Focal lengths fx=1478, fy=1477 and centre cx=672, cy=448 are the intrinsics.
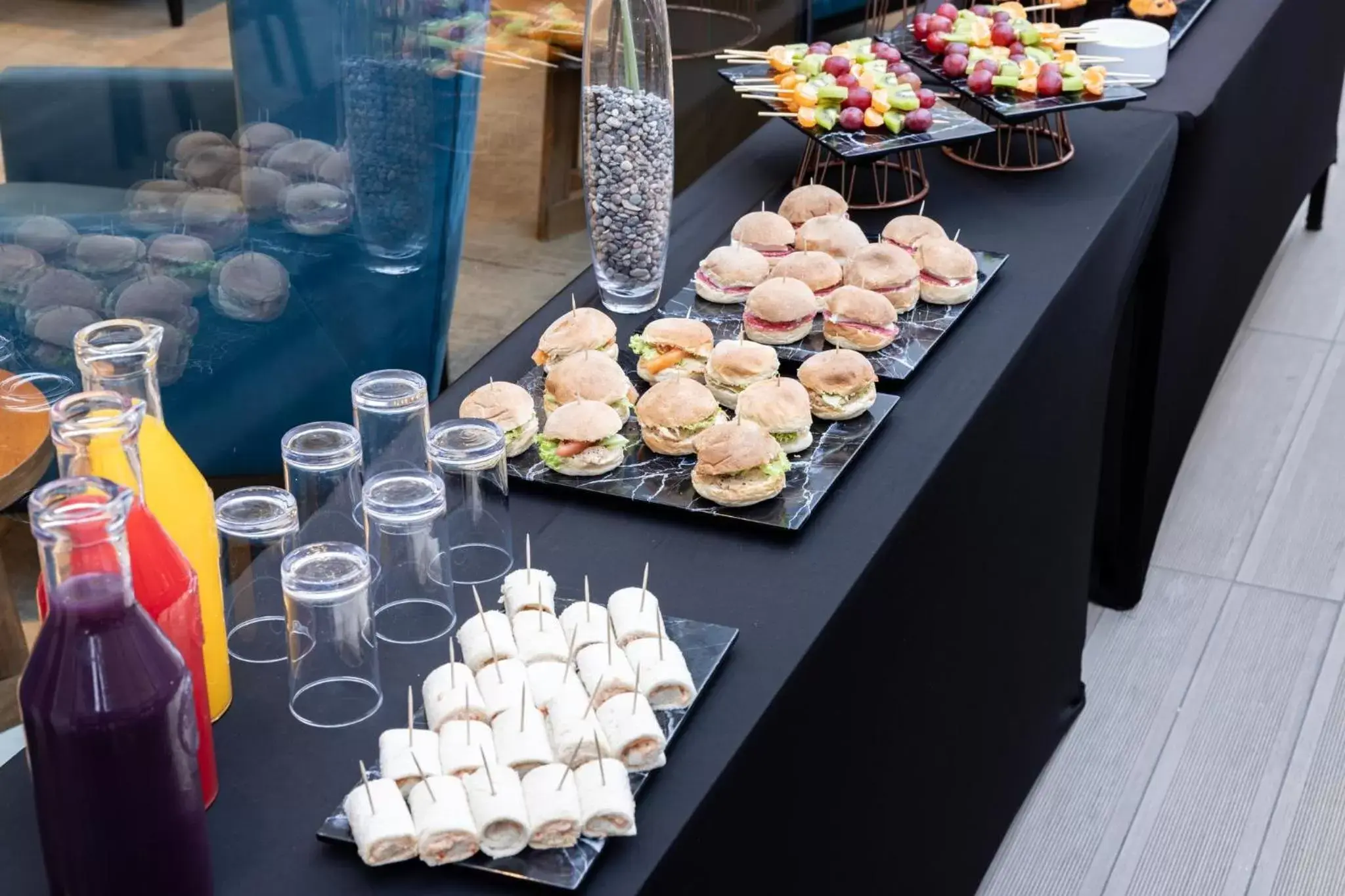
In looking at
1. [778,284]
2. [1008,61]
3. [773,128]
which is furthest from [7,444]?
[1008,61]

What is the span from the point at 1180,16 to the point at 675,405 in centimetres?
155

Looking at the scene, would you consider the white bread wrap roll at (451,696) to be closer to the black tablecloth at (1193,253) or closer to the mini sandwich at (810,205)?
the mini sandwich at (810,205)

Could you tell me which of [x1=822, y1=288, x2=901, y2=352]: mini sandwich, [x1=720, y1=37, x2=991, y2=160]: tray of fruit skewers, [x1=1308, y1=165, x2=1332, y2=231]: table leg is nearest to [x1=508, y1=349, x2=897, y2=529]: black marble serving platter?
[x1=822, y1=288, x2=901, y2=352]: mini sandwich

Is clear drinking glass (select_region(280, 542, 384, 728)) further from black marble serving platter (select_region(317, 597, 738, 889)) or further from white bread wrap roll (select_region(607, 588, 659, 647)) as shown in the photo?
white bread wrap roll (select_region(607, 588, 659, 647))

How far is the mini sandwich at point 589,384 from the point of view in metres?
1.32

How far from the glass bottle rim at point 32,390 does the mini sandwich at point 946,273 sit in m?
0.90

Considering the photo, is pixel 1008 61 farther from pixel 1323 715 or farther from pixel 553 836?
pixel 553 836

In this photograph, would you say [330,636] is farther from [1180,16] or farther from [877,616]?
[1180,16]

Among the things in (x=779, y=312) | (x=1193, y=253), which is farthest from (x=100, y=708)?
(x=1193, y=253)

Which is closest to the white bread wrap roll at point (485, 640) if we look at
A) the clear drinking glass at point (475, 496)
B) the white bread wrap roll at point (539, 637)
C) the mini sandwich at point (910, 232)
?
the white bread wrap roll at point (539, 637)

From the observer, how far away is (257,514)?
997 mm

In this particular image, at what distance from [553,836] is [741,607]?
0.31 meters

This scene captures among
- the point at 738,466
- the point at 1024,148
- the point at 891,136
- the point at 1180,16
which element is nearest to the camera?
the point at 738,466

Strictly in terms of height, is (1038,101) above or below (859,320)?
above
